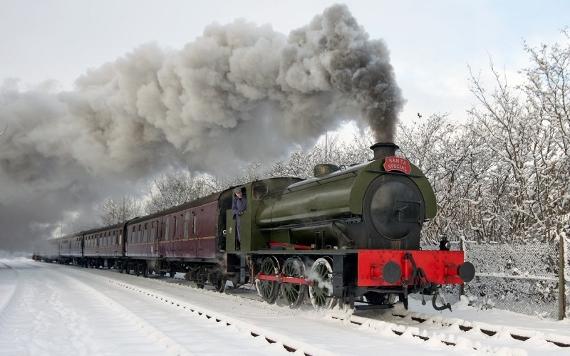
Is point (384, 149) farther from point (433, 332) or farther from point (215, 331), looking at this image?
point (215, 331)

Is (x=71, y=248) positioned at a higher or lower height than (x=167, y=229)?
lower

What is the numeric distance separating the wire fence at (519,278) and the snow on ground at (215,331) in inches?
23.9

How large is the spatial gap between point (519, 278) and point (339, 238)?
11.9 ft

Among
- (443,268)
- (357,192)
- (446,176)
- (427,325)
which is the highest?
(446,176)

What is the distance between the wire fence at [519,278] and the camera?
31.4 ft

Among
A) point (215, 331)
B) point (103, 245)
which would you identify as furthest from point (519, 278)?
point (103, 245)

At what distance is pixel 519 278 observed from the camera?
9.76m

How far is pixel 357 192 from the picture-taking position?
835 cm

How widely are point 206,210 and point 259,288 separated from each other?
4128 millimetres

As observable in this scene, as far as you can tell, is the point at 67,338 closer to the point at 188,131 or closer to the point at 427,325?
the point at 427,325

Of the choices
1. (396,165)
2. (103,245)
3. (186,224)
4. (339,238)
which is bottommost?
(103,245)

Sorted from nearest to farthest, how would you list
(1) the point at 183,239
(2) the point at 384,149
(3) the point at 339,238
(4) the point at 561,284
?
(4) the point at 561,284 → (3) the point at 339,238 → (2) the point at 384,149 → (1) the point at 183,239

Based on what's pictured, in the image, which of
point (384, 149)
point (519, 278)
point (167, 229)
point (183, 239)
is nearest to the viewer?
point (384, 149)

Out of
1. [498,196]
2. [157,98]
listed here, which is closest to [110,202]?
[157,98]
